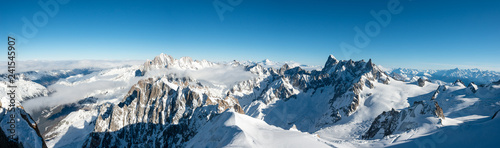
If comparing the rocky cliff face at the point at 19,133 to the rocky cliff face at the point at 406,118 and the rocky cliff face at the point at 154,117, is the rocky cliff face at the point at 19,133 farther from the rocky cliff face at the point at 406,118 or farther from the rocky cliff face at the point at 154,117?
the rocky cliff face at the point at 406,118

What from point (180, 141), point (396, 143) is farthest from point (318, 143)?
point (180, 141)

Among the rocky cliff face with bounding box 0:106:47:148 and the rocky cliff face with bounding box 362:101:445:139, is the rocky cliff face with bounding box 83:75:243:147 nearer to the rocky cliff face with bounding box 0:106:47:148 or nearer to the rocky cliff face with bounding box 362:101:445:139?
the rocky cliff face with bounding box 362:101:445:139

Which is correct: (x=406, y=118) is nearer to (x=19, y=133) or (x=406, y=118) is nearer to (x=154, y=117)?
(x=19, y=133)

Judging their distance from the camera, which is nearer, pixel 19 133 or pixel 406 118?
pixel 19 133

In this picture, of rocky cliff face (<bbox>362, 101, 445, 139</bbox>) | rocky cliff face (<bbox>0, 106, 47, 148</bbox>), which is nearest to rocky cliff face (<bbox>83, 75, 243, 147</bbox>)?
rocky cliff face (<bbox>362, 101, 445, 139</bbox>)

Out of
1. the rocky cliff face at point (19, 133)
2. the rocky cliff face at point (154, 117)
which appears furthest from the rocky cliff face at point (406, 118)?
the rocky cliff face at point (19, 133)

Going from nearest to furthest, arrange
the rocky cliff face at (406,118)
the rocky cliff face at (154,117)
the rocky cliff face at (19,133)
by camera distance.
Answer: the rocky cliff face at (19,133) < the rocky cliff face at (406,118) < the rocky cliff face at (154,117)

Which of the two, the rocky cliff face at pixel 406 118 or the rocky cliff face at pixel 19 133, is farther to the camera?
the rocky cliff face at pixel 406 118

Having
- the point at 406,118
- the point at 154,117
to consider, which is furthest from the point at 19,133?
the point at 154,117

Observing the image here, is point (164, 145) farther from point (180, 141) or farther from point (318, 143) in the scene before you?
point (318, 143)
